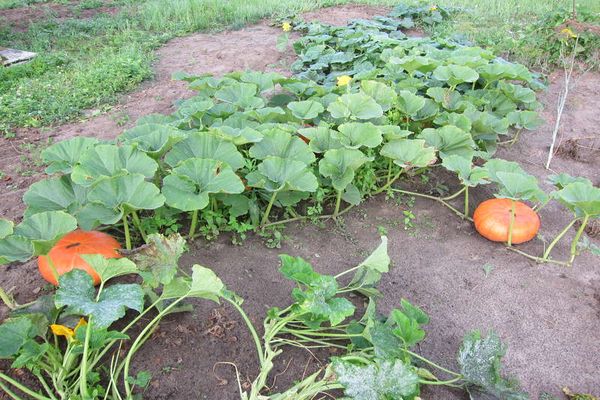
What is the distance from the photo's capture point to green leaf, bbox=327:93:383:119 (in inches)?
127

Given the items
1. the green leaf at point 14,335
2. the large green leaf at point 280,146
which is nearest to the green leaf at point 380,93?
the large green leaf at point 280,146

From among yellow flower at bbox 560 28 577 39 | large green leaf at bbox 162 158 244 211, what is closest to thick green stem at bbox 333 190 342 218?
large green leaf at bbox 162 158 244 211

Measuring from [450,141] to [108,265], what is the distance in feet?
7.55

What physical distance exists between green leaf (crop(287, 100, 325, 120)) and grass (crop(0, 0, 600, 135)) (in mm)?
2388

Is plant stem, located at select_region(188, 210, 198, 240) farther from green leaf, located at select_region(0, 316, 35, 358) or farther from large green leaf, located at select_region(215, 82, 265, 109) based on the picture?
large green leaf, located at select_region(215, 82, 265, 109)

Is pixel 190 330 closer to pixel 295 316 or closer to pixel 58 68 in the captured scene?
pixel 295 316

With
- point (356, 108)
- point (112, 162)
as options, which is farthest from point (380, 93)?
point (112, 162)

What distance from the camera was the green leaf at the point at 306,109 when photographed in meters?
3.25

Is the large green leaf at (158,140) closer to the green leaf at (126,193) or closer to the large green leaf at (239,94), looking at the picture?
the green leaf at (126,193)

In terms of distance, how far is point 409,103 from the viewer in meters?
3.49

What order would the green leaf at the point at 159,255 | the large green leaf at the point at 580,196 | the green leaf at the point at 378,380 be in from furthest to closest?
the large green leaf at the point at 580,196 → the green leaf at the point at 159,255 → the green leaf at the point at 378,380

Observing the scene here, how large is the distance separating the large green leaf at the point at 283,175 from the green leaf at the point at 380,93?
1.22 meters

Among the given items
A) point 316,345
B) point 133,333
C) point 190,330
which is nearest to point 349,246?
point 316,345

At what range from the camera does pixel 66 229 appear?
6.57 feet
